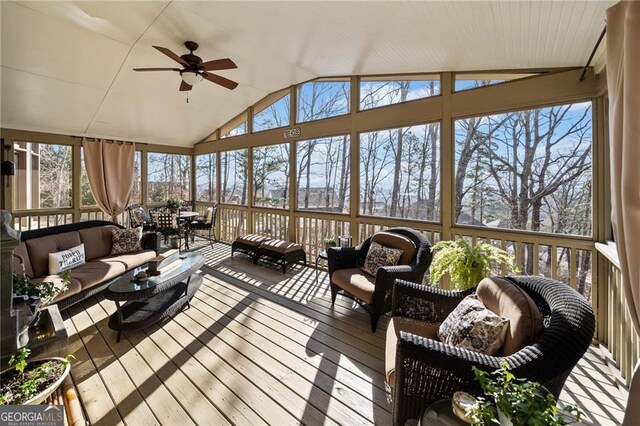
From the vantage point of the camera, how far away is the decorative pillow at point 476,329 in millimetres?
1574

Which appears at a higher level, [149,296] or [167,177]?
[167,177]

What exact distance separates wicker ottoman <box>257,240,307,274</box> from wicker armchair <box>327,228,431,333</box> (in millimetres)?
1432

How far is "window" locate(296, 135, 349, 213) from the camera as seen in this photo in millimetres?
4898

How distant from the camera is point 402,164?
4215 millimetres

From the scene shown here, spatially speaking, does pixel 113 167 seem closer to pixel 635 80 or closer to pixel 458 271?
pixel 458 271

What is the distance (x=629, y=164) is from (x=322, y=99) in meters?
4.52

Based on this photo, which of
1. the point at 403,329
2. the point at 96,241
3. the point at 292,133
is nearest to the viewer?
the point at 403,329

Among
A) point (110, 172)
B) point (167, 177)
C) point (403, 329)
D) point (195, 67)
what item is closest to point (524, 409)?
point (403, 329)

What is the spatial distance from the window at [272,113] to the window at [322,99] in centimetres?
A: 41

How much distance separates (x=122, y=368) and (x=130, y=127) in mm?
5835

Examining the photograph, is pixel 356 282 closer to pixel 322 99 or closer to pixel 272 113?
pixel 322 99

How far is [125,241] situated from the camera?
14.1ft

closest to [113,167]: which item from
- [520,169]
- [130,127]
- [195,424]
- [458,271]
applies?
[130,127]

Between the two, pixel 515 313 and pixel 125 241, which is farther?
pixel 125 241
